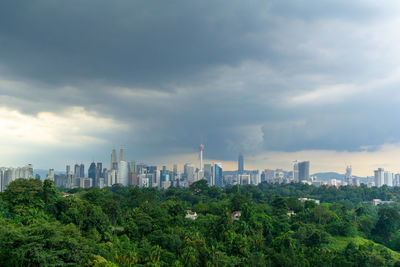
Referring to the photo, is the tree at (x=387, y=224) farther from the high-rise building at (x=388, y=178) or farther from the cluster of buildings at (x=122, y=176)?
the high-rise building at (x=388, y=178)

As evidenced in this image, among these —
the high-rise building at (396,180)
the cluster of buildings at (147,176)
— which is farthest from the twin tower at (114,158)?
the high-rise building at (396,180)

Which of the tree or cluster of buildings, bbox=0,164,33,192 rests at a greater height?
cluster of buildings, bbox=0,164,33,192

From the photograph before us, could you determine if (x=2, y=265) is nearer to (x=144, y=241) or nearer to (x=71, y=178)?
(x=144, y=241)

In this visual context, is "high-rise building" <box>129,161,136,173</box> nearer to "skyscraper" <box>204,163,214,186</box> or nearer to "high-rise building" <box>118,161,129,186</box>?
"high-rise building" <box>118,161,129,186</box>

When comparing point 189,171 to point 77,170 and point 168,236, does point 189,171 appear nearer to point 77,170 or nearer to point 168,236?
point 77,170

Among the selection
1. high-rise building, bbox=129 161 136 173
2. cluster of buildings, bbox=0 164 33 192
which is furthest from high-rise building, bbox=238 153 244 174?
cluster of buildings, bbox=0 164 33 192

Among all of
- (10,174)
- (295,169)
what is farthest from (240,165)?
(10,174)

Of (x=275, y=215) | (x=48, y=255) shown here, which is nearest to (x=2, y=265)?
(x=48, y=255)

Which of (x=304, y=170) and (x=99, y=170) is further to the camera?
(x=304, y=170)
